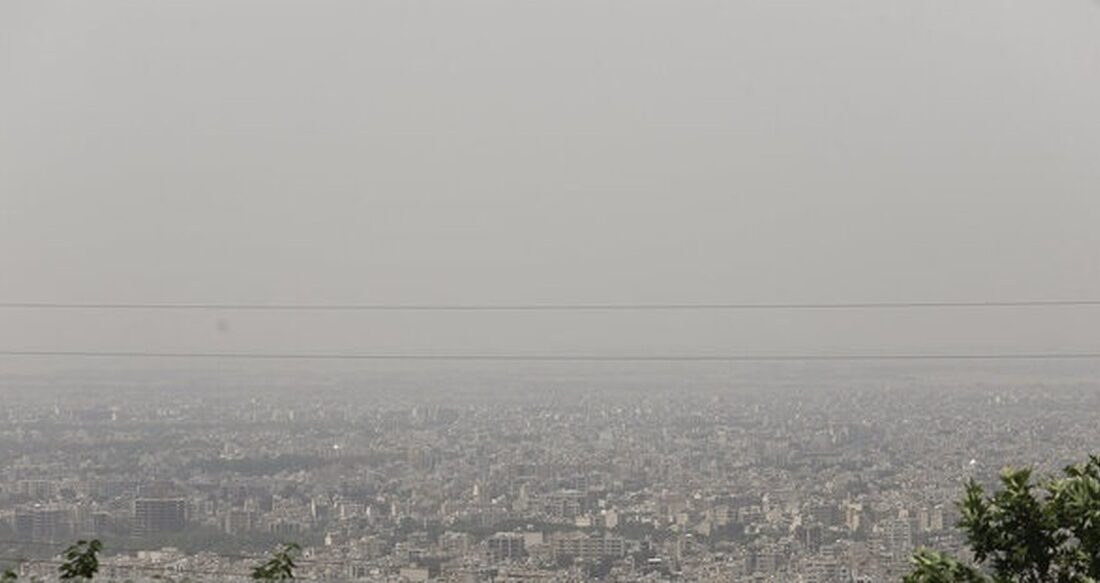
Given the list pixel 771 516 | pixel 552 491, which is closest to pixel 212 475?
pixel 552 491

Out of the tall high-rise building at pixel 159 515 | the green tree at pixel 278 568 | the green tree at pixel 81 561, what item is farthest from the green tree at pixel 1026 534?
the tall high-rise building at pixel 159 515

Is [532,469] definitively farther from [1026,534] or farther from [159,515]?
[1026,534]

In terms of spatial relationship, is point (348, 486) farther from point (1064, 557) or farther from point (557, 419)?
point (1064, 557)

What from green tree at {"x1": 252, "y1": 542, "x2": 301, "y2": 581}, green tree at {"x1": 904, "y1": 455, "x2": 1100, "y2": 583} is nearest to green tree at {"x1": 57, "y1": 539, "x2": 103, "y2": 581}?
green tree at {"x1": 252, "y1": 542, "x2": 301, "y2": 581}

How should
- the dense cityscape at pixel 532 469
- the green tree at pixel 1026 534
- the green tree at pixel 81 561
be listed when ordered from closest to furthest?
the green tree at pixel 1026 534 < the green tree at pixel 81 561 < the dense cityscape at pixel 532 469

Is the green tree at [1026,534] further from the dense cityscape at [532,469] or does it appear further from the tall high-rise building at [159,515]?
the tall high-rise building at [159,515]
